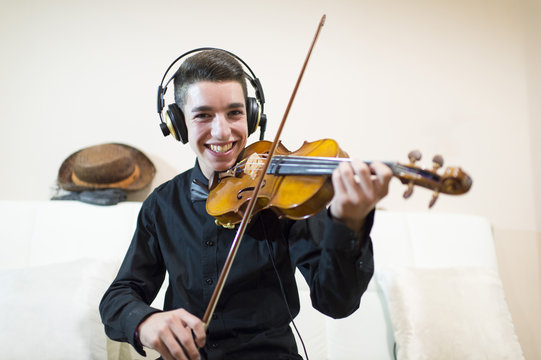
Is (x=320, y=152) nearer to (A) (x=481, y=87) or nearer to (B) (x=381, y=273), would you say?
(B) (x=381, y=273)

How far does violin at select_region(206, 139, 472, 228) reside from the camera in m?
0.68

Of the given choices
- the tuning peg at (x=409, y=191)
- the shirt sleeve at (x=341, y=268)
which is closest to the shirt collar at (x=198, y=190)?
the shirt sleeve at (x=341, y=268)

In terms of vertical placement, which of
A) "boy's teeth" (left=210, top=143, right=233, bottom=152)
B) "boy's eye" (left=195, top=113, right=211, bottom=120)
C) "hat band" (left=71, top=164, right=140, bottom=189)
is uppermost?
"boy's eye" (left=195, top=113, right=211, bottom=120)

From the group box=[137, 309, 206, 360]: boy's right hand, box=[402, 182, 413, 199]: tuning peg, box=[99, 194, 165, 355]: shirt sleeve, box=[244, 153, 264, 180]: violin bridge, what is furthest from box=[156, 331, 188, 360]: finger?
→ box=[402, 182, 413, 199]: tuning peg

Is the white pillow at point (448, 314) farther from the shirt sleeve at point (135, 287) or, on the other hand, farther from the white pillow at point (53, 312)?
→ the white pillow at point (53, 312)

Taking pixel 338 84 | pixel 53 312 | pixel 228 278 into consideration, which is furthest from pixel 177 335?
pixel 338 84

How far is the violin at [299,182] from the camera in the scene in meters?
0.68

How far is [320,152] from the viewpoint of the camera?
89 centimetres

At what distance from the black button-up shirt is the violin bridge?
0.13 meters

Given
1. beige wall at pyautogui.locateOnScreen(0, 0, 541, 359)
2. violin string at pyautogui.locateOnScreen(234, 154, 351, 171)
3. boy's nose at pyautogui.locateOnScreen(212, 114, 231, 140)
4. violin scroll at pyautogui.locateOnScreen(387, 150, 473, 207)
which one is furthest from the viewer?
beige wall at pyautogui.locateOnScreen(0, 0, 541, 359)

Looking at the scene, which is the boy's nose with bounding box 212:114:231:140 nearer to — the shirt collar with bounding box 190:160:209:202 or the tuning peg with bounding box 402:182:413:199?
the shirt collar with bounding box 190:160:209:202

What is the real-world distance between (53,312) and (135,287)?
54 cm

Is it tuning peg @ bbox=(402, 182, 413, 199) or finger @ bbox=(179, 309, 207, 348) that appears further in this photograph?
finger @ bbox=(179, 309, 207, 348)

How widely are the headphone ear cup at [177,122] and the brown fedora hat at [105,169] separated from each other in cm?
88
